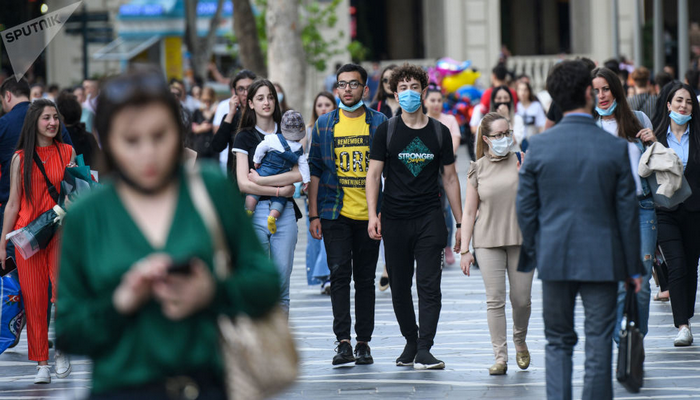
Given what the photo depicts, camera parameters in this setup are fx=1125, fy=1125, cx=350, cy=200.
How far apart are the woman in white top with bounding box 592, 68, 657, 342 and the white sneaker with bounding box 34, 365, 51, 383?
3948 mm

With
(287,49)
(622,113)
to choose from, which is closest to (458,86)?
(287,49)

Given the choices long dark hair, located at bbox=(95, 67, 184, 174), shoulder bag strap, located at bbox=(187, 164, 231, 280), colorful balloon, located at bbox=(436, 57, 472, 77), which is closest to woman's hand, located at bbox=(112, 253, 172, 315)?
shoulder bag strap, located at bbox=(187, 164, 231, 280)

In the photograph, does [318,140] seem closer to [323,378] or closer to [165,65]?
[323,378]

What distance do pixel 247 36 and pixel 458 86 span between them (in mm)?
6672

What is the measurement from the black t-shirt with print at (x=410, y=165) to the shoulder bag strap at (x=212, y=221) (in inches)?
183

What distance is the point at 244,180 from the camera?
8016 millimetres

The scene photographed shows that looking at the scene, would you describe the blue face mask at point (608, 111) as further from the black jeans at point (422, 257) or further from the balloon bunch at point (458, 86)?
the balloon bunch at point (458, 86)

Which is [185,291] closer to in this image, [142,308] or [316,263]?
[142,308]

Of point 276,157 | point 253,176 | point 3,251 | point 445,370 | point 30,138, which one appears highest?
point 30,138

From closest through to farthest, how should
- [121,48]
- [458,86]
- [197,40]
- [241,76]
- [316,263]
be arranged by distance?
[241,76] < [316,263] < [458,86] < [197,40] < [121,48]

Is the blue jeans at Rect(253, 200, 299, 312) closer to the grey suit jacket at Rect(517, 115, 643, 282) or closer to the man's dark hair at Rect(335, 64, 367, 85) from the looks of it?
the man's dark hair at Rect(335, 64, 367, 85)

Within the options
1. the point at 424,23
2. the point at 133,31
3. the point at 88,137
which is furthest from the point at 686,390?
the point at 424,23

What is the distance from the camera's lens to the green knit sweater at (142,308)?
299 centimetres

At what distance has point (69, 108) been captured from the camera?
31.4 ft
